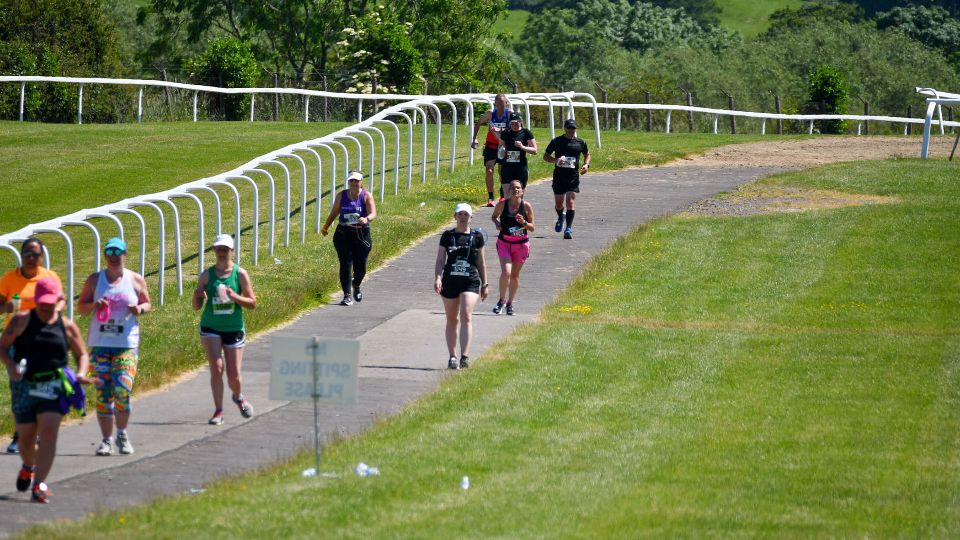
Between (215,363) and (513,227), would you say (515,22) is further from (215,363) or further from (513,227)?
(215,363)

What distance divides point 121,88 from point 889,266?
27.3m

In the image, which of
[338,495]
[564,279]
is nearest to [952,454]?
[338,495]

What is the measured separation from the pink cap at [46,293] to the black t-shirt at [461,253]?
508cm

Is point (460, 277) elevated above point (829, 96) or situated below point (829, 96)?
below

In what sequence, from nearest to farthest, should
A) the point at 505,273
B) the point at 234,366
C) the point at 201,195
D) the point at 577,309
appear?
the point at 234,366, the point at 505,273, the point at 577,309, the point at 201,195

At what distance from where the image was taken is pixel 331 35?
61.3 metres

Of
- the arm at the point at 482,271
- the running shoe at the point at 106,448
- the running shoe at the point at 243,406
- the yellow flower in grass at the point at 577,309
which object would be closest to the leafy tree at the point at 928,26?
the yellow flower in grass at the point at 577,309

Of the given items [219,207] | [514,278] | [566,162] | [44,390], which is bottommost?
[514,278]

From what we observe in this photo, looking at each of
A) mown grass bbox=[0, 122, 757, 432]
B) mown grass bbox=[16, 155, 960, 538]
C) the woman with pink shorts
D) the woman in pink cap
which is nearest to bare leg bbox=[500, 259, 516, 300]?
the woman with pink shorts

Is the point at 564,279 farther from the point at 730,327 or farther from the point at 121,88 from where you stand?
the point at 121,88

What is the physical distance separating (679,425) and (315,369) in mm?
3588

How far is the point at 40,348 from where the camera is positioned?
10.9 metres

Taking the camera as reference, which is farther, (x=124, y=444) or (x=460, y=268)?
(x=460, y=268)

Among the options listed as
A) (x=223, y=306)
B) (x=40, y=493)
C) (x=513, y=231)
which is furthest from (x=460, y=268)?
(x=40, y=493)
